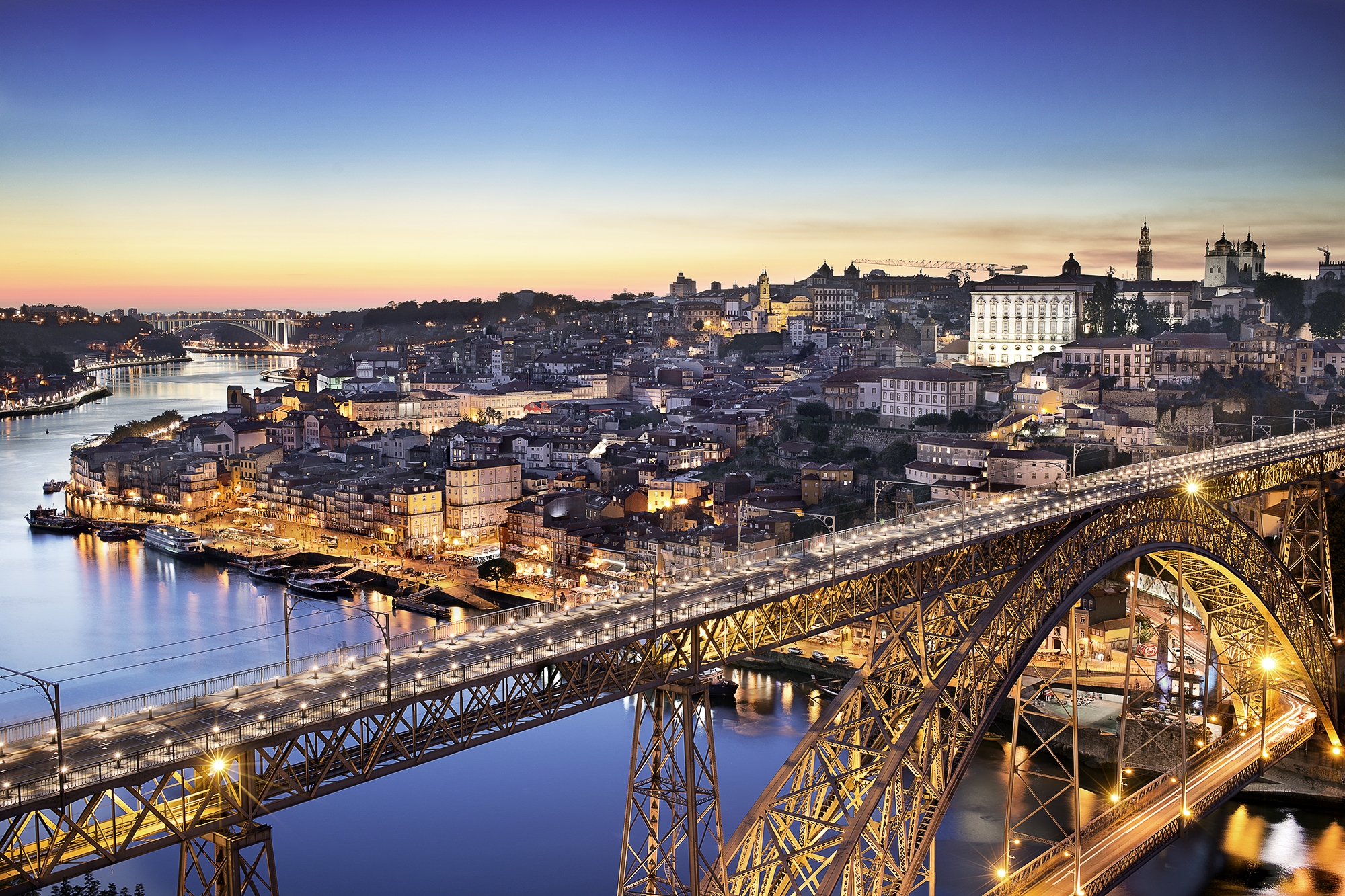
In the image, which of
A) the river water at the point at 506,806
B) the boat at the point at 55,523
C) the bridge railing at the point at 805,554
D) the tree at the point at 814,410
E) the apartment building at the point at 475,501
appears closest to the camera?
the bridge railing at the point at 805,554

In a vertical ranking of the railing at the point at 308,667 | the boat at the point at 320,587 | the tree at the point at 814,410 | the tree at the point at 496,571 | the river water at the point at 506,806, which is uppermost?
the railing at the point at 308,667

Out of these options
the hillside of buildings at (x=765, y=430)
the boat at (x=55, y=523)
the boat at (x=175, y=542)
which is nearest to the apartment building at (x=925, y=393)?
the hillside of buildings at (x=765, y=430)

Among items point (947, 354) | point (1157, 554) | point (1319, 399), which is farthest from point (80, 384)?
point (1157, 554)

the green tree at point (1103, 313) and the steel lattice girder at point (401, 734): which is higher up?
the green tree at point (1103, 313)

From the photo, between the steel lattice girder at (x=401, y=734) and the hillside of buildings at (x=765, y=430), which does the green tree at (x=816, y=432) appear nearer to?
the hillside of buildings at (x=765, y=430)

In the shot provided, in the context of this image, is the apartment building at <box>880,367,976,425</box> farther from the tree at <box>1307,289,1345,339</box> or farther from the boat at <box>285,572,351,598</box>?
the boat at <box>285,572,351,598</box>

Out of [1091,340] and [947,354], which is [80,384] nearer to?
[947,354]

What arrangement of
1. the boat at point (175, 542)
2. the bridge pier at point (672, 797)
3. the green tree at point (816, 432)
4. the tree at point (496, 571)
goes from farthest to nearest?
the green tree at point (816, 432) → the boat at point (175, 542) → the tree at point (496, 571) → the bridge pier at point (672, 797)

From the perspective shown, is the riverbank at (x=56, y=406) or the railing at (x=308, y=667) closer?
the railing at (x=308, y=667)
